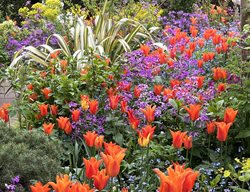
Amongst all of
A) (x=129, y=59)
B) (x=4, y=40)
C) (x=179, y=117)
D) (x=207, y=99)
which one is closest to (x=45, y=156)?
(x=179, y=117)

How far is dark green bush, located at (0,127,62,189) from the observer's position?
2916 mm

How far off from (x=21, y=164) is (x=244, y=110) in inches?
62.9

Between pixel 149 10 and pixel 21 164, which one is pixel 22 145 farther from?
pixel 149 10

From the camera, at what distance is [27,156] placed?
2.98 m

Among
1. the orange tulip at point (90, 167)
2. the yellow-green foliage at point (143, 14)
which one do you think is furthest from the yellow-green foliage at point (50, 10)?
the orange tulip at point (90, 167)

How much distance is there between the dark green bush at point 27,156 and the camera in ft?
9.57

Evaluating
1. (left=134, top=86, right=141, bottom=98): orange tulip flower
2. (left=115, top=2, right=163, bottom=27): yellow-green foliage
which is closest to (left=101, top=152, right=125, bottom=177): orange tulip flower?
(left=134, top=86, right=141, bottom=98): orange tulip flower

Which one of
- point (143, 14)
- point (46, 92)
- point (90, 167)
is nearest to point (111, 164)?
point (90, 167)

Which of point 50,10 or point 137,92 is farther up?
point 50,10

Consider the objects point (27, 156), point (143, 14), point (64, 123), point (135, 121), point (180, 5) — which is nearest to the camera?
point (27, 156)

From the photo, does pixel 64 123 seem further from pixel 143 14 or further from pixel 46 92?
pixel 143 14

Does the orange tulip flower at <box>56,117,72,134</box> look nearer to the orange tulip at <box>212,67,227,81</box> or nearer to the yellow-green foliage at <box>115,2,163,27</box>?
the orange tulip at <box>212,67,227,81</box>

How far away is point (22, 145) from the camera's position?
3094 millimetres

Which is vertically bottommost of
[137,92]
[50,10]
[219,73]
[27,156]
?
[27,156]
